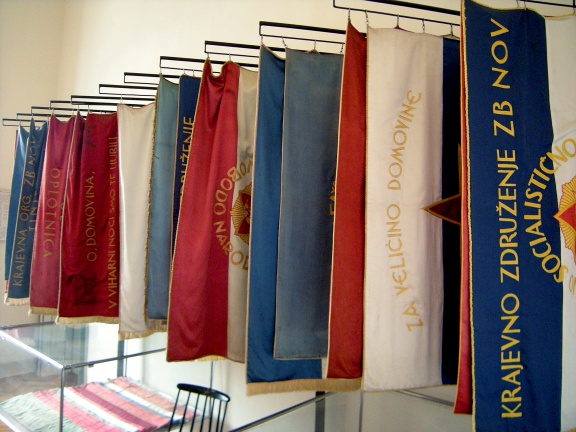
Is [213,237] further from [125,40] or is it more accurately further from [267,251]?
[125,40]

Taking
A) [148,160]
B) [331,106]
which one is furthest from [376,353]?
[148,160]

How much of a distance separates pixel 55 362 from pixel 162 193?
0.97 meters

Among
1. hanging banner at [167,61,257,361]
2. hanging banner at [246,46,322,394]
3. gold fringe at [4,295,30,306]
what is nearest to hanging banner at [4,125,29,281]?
gold fringe at [4,295,30,306]

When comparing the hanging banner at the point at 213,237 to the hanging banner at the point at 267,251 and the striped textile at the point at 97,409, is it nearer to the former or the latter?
the hanging banner at the point at 267,251

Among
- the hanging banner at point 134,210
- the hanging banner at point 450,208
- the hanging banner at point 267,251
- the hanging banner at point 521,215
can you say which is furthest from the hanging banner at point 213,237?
the hanging banner at point 521,215

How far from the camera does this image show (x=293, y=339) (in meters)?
1.28

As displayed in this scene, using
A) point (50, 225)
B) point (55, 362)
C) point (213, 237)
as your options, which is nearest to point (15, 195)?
point (50, 225)

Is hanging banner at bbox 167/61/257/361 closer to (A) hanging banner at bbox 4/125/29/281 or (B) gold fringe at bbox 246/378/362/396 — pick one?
(B) gold fringe at bbox 246/378/362/396

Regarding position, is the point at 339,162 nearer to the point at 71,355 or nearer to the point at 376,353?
the point at 376,353

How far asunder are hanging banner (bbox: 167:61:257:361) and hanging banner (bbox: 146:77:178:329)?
0.39m

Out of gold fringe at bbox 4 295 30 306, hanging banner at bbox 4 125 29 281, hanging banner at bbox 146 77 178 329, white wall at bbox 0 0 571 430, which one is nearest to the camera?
hanging banner at bbox 146 77 178 329

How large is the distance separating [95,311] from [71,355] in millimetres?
387

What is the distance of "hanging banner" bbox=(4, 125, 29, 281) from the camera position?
9.36ft

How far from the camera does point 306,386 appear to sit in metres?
1.34
